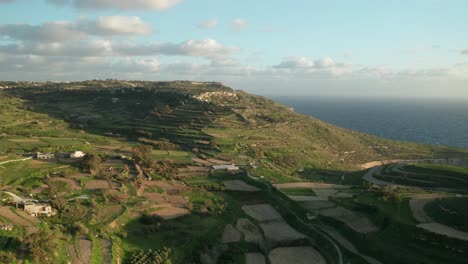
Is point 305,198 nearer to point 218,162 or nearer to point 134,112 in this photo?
point 218,162

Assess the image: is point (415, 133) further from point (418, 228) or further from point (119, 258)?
point (119, 258)

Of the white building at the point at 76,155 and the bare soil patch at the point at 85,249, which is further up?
the white building at the point at 76,155

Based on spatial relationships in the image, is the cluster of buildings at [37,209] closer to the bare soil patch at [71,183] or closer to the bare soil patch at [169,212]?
the bare soil patch at [71,183]

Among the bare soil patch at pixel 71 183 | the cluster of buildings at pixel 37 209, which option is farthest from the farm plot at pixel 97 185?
the cluster of buildings at pixel 37 209

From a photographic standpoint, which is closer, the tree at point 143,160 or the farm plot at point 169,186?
the farm plot at point 169,186

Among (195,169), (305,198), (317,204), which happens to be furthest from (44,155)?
(317,204)

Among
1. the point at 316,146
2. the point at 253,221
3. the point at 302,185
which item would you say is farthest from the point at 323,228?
the point at 316,146

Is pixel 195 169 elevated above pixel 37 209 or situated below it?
below
